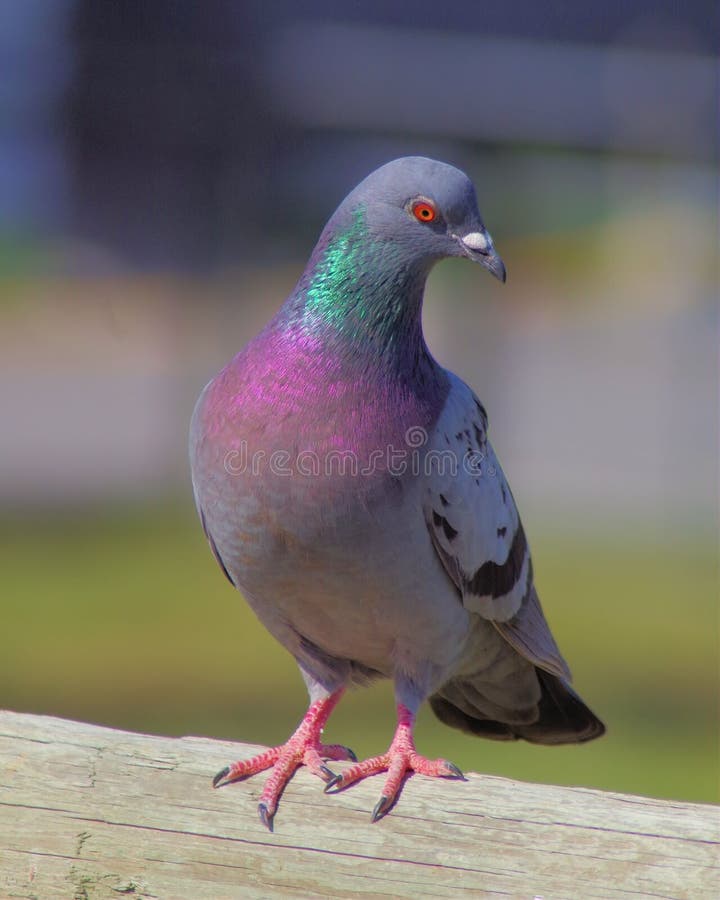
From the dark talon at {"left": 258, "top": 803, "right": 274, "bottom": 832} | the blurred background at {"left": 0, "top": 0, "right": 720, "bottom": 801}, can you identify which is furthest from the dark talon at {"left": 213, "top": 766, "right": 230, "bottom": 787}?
the blurred background at {"left": 0, "top": 0, "right": 720, "bottom": 801}

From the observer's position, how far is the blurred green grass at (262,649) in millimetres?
7684

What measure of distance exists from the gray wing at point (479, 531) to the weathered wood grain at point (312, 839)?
32.5 inches

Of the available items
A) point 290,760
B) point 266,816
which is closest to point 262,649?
point 290,760

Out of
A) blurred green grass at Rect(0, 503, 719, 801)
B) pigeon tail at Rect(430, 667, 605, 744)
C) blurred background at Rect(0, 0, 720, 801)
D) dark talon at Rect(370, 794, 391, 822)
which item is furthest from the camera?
blurred background at Rect(0, 0, 720, 801)

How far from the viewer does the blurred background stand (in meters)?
13.0

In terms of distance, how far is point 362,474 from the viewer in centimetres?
317

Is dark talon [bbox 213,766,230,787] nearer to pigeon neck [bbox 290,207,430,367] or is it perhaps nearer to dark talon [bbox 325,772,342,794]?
dark talon [bbox 325,772,342,794]

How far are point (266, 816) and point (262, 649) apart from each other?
778 centimetres

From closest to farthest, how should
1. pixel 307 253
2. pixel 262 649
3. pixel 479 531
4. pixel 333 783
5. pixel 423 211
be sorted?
pixel 333 783 → pixel 423 211 → pixel 479 531 → pixel 262 649 → pixel 307 253

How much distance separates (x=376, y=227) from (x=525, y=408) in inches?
477

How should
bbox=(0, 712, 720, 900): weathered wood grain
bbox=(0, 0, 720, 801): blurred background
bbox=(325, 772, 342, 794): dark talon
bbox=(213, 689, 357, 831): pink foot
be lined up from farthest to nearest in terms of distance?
bbox=(0, 0, 720, 801): blurred background → bbox=(325, 772, 342, 794): dark talon → bbox=(213, 689, 357, 831): pink foot → bbox=(0, 712, 720, 900): weathered wood grain

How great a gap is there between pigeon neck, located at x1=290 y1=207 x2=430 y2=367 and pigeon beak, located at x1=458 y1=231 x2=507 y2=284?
0.51 ft

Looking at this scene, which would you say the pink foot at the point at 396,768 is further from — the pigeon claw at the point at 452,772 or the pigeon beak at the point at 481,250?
the pigeon beak at the point at 481,250

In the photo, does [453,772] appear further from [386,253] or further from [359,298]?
[386,253]
